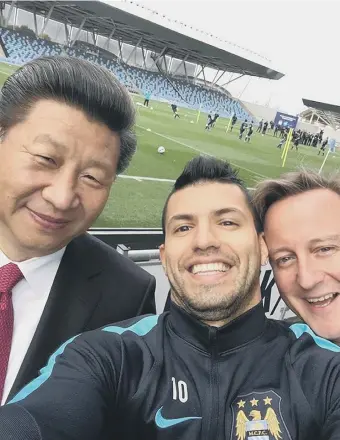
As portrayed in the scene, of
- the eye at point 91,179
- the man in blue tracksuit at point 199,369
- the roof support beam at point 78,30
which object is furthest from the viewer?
the roof support beam at point 78,30

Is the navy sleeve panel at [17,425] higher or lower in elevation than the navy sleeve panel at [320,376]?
lower

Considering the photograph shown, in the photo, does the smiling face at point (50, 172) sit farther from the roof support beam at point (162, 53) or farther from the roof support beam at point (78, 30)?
the roof support beam at point (162, 53)

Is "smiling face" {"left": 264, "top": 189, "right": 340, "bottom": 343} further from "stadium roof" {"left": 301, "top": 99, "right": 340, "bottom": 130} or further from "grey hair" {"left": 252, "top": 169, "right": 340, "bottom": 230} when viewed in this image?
"stadium roof" {"left": 301, "top": 99, "right": 340, "bottom": 130}

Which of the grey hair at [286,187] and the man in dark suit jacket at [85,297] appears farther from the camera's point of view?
the grey hair at [286,187]

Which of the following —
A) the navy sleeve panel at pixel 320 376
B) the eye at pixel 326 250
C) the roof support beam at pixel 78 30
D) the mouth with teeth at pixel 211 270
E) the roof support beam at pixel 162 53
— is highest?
the roof support beam at pixel 162 53

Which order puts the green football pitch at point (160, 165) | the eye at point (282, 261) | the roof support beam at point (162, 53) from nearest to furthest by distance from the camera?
the eye at point (282, 261) → the green football pitch at point (160, 165) → the roof support beam at point (162, 53)

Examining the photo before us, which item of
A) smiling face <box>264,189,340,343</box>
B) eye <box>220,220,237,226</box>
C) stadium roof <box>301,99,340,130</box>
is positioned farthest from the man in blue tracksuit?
stadium roof <box>301,99,340,130</box>

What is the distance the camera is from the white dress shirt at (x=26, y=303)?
149 centimetres

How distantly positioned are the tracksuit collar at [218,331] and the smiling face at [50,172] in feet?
1.74

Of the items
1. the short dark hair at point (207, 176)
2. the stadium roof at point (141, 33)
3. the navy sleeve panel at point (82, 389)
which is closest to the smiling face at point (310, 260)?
the short dark hair at point (207, 176)

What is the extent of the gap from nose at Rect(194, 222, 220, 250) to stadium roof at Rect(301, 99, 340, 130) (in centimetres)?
4631

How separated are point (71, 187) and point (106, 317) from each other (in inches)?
24.1

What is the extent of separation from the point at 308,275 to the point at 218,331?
1.95 ft

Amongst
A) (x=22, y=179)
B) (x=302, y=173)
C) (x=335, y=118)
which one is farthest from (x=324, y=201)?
(x=335, y=118)
